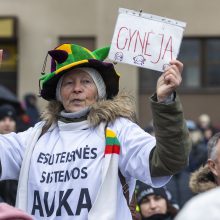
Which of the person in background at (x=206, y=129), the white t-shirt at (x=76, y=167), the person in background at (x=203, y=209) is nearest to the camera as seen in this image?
the person in background at (x=203, y=209)

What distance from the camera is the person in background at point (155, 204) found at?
5.89 metres

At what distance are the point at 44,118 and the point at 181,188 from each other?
2969 mm

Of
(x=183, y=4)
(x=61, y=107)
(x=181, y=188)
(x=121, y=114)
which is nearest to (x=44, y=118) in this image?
(x=61, y=107)

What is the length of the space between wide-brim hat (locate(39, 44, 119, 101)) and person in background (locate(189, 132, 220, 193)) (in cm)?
58

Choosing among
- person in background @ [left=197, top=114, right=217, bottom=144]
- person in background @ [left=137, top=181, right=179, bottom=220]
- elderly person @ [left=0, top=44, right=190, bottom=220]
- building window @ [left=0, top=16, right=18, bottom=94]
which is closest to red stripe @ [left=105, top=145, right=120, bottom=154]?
elderly person @ [left=0, top=44, right=190, bottom=220]

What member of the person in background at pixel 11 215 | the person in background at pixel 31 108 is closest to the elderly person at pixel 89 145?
the person in background at pixel 11 215

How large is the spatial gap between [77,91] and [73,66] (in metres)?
0.13

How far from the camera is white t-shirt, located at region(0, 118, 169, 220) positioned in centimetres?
379

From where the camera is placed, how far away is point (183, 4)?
16.8 metres

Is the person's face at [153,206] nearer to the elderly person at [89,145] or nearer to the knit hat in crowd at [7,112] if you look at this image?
the knit hat in crowd at [7,112]

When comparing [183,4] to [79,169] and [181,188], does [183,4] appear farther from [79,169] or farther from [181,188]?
[79,169]

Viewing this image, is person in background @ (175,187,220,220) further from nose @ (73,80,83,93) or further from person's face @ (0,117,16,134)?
person's face @ (0,117,16,134)

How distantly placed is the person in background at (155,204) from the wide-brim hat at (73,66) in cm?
192

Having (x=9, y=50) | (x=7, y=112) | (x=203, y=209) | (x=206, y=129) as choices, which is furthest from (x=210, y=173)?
(x=9, y=50)
